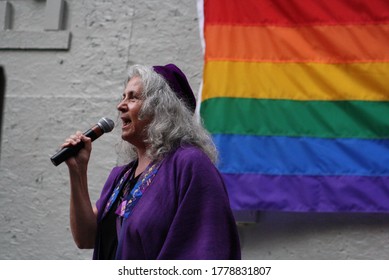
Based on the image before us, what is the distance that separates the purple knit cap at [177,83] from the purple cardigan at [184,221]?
0.39 meters

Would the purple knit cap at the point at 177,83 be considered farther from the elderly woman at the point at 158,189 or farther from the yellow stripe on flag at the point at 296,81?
the yellow stripe on flag at the point at 296,81

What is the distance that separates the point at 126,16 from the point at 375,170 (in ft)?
5.81

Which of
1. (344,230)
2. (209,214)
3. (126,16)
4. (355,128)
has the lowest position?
(344,230)

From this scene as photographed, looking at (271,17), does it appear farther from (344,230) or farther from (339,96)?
(344,230)

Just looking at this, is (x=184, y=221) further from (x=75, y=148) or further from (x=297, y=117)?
(x=297, y=117)

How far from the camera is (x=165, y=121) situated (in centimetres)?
262

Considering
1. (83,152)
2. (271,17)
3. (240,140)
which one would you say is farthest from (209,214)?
(271,17)

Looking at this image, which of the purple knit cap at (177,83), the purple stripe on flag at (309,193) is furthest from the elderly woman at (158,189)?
the purple stripe on flag at (309,193)

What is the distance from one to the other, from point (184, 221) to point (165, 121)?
44 centimetres

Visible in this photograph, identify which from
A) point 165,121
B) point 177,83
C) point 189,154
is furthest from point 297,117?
point 189,154

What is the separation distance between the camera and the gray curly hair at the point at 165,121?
2562 millimetres

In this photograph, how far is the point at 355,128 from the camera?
397 centimetres

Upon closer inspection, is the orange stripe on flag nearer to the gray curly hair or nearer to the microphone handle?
the gray curly hair

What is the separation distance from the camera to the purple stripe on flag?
3875mm
